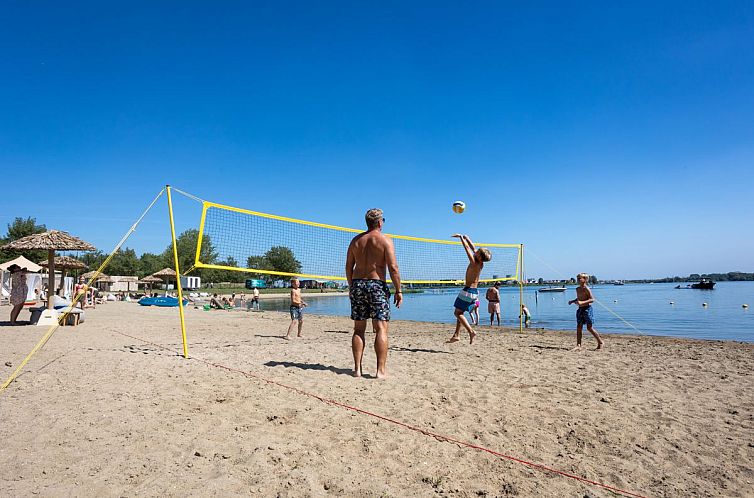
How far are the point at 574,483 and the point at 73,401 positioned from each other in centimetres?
394

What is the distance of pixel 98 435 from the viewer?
295 cm

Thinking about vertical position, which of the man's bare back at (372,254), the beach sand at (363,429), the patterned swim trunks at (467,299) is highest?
the man's bare back at (372,254)

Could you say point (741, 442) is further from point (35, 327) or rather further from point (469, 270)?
point (35, 327)

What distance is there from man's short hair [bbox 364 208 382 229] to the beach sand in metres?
1.68

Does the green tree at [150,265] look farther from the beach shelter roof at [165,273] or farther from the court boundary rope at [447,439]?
the court boundary rope at [447,439]

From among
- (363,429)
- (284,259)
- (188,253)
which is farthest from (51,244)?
(188,253)

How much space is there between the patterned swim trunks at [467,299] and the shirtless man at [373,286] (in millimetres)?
2733

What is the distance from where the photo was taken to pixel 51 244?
413 inches

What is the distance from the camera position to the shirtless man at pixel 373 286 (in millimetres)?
4543

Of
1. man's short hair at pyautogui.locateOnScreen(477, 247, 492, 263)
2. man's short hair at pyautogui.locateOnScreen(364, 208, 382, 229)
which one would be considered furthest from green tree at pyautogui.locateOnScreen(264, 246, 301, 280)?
man's short hair at pyautogui.locateOnScreen(364, 208, 382, 229)

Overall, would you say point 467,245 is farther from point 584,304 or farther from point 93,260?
point 93,260

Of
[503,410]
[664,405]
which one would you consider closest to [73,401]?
[503,410]

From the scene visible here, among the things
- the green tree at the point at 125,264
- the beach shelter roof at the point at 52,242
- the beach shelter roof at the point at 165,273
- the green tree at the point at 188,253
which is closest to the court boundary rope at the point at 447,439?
the beach shelter roof at the point at 52,242

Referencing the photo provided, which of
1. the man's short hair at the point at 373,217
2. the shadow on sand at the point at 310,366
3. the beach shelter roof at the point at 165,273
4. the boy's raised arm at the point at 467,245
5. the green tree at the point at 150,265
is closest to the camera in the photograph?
the man's short hair at the point at 373,217
